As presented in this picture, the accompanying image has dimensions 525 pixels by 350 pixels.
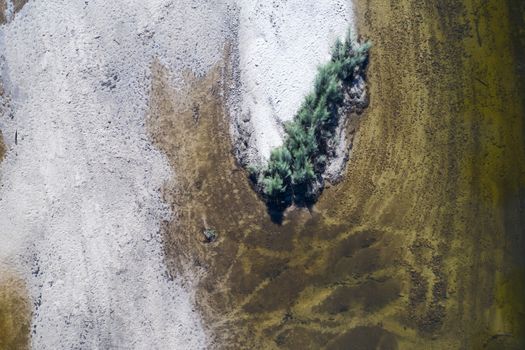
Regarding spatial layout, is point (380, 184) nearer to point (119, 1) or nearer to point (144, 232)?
point (144, 232)

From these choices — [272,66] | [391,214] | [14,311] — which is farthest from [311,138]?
[14,311]

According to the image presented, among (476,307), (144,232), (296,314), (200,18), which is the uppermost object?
(200,18)

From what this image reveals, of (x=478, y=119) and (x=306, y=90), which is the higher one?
(x=306, y=90)

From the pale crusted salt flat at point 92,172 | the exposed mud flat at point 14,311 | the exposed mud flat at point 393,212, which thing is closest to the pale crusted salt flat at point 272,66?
the exposed mud flat at point 393,212

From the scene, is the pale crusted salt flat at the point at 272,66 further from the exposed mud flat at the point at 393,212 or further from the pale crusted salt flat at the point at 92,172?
the pale crusted salt flat at the point at 92,172

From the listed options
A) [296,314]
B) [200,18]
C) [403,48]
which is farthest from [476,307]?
[200,18]

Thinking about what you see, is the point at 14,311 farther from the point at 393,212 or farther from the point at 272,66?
the point at 393,212

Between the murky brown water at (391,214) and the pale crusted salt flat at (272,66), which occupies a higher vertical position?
the pale crusted salt flat at (272,66)
